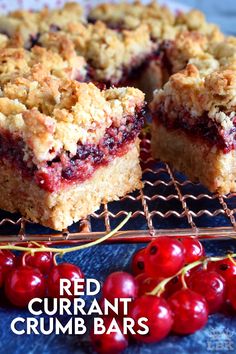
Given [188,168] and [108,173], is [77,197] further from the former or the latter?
[188,168]

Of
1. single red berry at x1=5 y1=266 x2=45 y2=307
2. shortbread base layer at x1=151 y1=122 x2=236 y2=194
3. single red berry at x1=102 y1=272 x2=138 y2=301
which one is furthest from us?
shortbread base layer at x1=151 y1=122 x2=236 y2=194

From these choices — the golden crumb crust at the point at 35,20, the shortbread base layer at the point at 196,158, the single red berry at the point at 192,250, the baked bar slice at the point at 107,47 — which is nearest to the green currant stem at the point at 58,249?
the single red berry at the point at 192,250

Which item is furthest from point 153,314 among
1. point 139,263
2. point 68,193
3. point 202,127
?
point 202,127

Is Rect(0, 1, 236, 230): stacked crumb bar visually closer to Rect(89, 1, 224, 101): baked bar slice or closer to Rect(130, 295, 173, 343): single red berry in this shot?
Rect(89, 1, 224, 101): baked bar slice

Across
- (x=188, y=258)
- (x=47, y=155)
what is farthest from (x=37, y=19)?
(x=188, y=258)

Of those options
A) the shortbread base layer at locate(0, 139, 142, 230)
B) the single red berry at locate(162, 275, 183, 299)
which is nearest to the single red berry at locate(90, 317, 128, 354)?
the single red berry at locate(162, 275, 183, 299)

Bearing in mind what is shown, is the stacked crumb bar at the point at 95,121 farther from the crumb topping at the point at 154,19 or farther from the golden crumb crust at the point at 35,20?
the crumb topping at the point at 154,19
